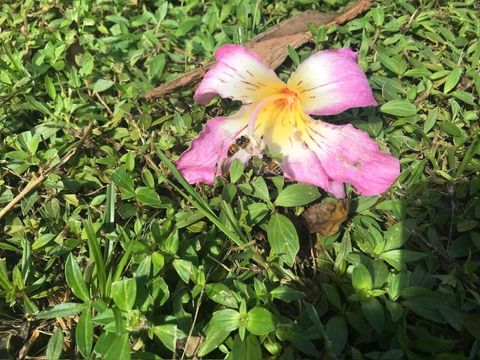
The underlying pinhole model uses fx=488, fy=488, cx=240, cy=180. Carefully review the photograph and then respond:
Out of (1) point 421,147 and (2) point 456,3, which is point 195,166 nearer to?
(1) point 421,147

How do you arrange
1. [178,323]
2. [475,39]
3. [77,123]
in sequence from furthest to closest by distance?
1. [475,39]
2. [77,123]
3. [178,323]

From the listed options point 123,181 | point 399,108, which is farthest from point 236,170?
point 399,108

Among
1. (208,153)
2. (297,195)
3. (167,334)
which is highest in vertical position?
(208,153)

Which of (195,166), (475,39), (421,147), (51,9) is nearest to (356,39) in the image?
(475,39)

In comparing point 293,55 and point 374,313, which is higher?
point 293,55

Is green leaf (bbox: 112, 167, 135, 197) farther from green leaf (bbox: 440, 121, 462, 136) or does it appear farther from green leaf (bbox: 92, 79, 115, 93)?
green leaf (bbox: 440, 121, 462, 136)

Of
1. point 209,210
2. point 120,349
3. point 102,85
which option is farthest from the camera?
point 102,85

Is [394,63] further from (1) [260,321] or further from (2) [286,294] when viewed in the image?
(1) [260,321]
